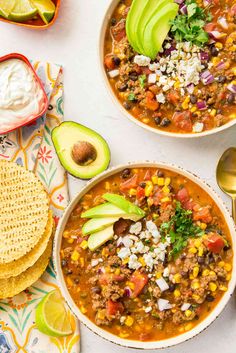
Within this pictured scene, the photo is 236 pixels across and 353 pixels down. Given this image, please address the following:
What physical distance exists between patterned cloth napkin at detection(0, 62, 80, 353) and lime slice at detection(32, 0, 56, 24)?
38 cm

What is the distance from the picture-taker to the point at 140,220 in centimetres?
498

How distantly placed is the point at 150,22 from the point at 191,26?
12.2 inches

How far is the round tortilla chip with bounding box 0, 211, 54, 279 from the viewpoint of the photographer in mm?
5293

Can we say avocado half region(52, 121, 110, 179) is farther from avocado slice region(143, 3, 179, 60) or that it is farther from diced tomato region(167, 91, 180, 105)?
avocado slice region(143, 3, 179, 60)

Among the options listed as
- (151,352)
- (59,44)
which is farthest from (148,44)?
(151,352)

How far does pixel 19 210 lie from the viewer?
17.6ft

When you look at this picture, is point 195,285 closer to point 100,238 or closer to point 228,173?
point 100,238

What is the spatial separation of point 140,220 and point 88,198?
46cm

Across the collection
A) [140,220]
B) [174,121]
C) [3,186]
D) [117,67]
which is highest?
[117,67]

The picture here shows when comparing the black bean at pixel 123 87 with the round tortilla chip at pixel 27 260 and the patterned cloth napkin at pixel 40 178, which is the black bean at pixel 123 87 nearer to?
the patterned cloth napkin at pixel 40 178

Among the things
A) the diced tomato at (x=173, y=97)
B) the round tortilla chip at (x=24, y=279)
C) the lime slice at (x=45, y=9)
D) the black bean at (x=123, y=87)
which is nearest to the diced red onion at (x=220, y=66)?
the diced tomato at (x=173, y=97)

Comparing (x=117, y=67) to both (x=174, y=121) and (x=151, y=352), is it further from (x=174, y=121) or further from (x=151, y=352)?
(x=151, y=352)

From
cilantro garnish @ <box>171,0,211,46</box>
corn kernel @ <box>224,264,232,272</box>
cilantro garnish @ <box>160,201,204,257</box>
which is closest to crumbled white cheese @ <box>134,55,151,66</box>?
cilantro garnish @ <box>171,0,211,46</box>

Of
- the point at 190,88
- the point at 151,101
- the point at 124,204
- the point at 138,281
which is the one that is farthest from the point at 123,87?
the point at 138,281
